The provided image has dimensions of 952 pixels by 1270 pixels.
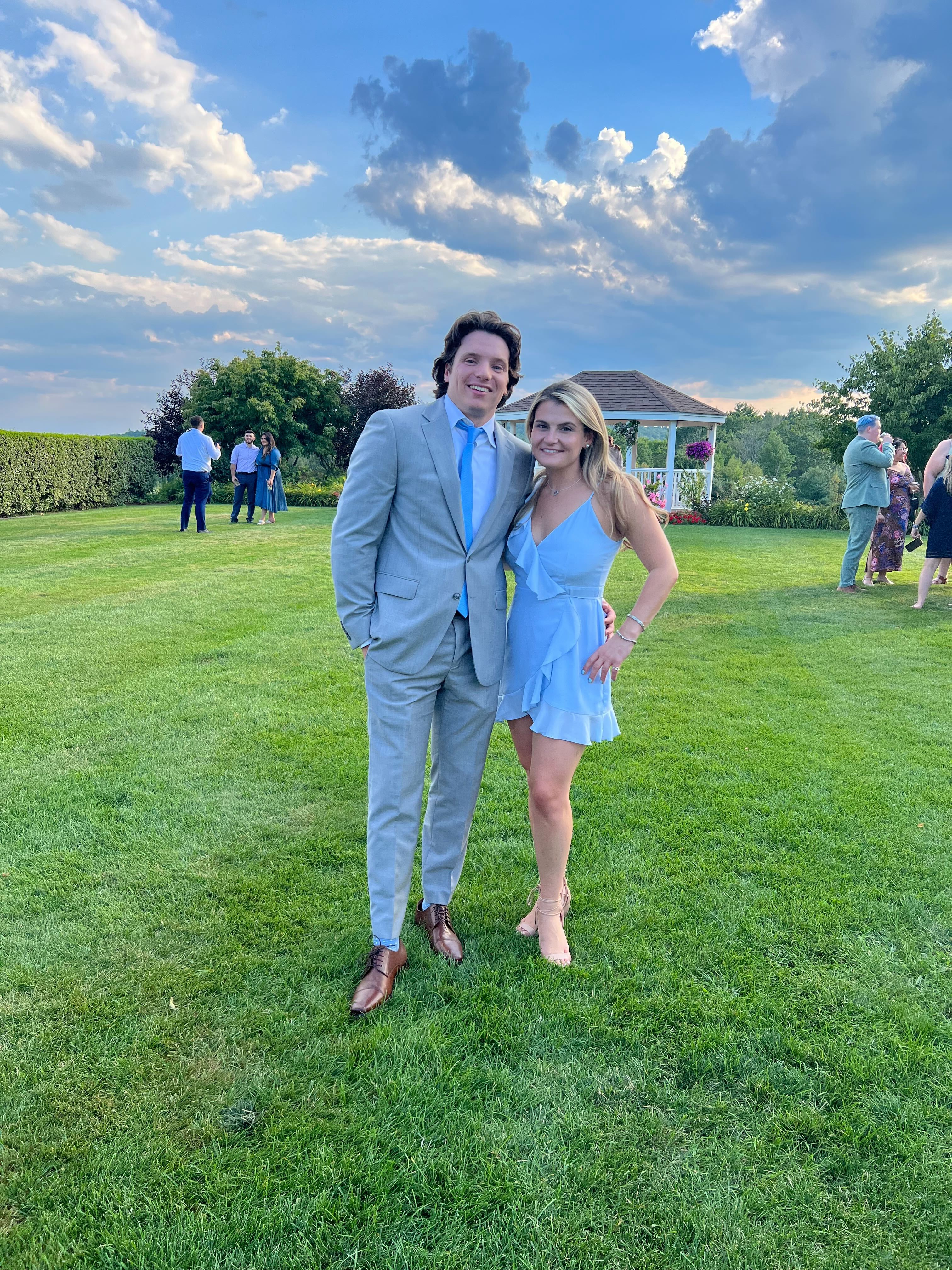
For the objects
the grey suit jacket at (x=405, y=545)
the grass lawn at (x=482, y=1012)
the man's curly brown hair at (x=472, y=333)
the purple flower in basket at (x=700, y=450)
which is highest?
the purple flower in basket at (x=700, y=450)

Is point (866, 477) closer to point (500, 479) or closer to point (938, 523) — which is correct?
point (938, 523)

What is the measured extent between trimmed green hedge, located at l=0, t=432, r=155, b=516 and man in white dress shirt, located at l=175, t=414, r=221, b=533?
20.1ft

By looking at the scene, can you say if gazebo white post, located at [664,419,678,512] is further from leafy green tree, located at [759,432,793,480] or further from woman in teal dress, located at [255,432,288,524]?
leafy green tree, located at [759,432,793,480]

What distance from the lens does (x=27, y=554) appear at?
12227 millimetres

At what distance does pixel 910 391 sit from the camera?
25.9m

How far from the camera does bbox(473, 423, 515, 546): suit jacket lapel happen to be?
261 centimetres

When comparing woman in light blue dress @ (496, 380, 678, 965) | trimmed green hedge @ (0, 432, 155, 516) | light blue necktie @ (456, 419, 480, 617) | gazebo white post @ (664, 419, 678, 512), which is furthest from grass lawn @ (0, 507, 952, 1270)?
gazebo white post @ (664, 419, 678, 512)

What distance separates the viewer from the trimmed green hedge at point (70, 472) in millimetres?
18500

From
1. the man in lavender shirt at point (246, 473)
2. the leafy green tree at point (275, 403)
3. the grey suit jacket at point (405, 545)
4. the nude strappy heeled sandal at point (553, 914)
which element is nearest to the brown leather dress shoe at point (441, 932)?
the nude strappy heeled sandal at point (553, 914)

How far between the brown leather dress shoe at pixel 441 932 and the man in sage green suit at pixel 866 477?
9.21 metres

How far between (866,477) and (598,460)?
906cm

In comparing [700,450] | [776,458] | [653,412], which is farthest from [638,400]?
[776,458]

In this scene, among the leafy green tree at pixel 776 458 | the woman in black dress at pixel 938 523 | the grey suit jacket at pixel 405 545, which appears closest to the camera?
the grey suit jacket at pixel 405 545

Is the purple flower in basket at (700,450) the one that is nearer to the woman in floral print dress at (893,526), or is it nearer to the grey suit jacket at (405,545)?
the woman in floral print dress at (893,526)
